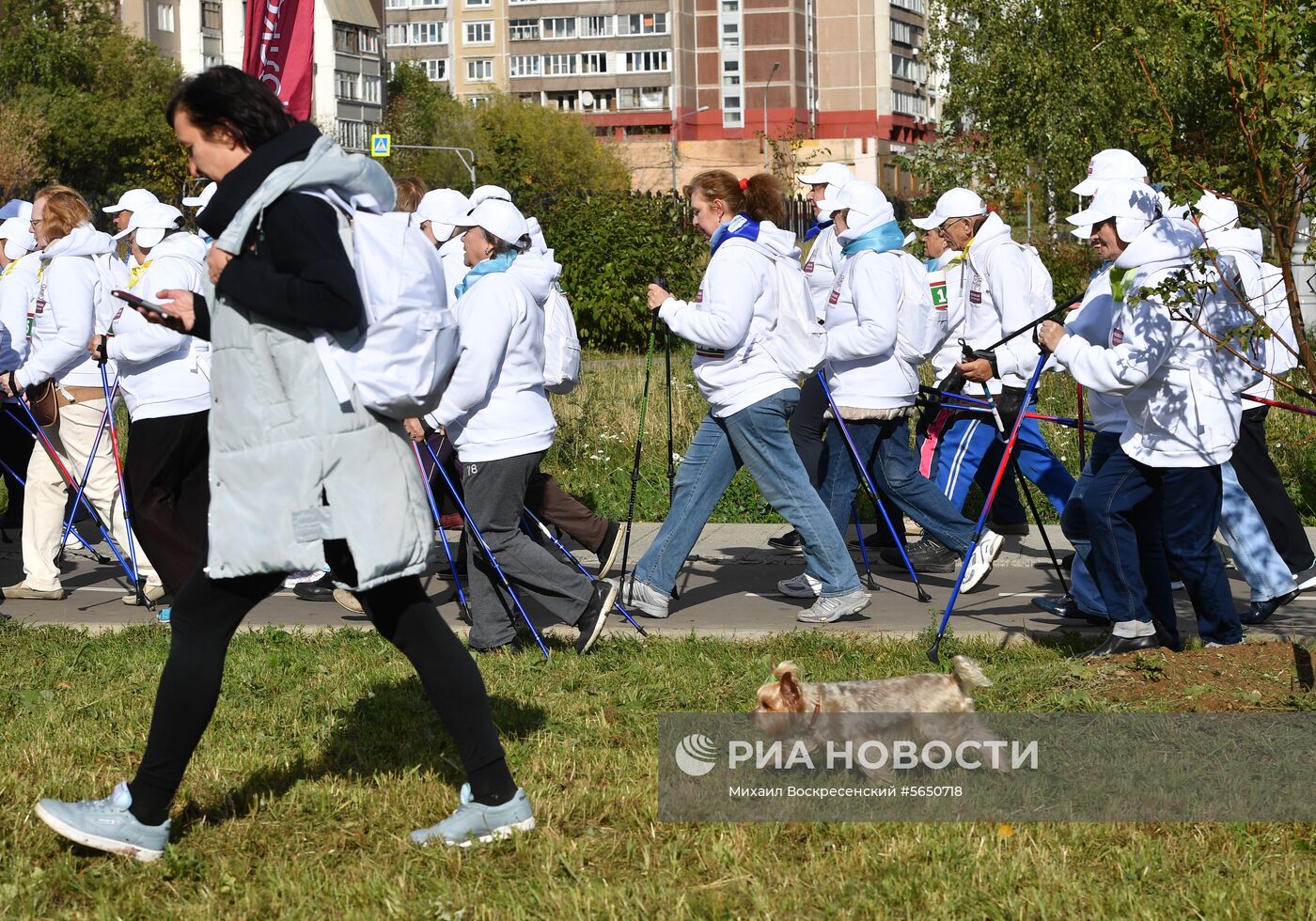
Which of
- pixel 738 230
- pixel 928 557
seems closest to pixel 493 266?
pixel 738 230

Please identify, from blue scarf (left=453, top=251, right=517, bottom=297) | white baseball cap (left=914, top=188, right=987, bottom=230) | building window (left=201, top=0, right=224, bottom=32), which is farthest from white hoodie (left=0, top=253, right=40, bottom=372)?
building window (left=201, top=0, right=224, bottom=32)

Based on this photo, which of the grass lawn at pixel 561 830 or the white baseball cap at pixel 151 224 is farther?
the white baseball cap at pixel 151 224

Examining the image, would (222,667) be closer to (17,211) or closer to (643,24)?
(17,211)

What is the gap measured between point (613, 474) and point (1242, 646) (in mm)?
6095

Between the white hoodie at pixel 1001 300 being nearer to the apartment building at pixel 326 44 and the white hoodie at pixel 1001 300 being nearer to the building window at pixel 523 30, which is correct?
the apartment building at pixel 326 44

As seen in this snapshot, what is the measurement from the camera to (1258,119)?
515cm

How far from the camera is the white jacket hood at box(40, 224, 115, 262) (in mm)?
8492

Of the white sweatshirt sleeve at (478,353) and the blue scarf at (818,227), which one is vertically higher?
the blue scarf at (818,227)

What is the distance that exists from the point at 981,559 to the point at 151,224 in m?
4.11

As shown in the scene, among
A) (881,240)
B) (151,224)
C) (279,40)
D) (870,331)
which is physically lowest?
(870,331)

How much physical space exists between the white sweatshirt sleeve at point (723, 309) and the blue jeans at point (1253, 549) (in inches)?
86.5

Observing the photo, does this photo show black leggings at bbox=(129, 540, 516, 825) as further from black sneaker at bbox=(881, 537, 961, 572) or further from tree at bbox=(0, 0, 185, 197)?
tree at bbox=(0, 0, 185, 197)

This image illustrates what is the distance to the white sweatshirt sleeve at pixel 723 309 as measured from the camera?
24.3 feet

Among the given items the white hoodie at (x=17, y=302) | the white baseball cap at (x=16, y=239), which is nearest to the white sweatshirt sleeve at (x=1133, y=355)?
the white hoodie at (x=17, y=302)
